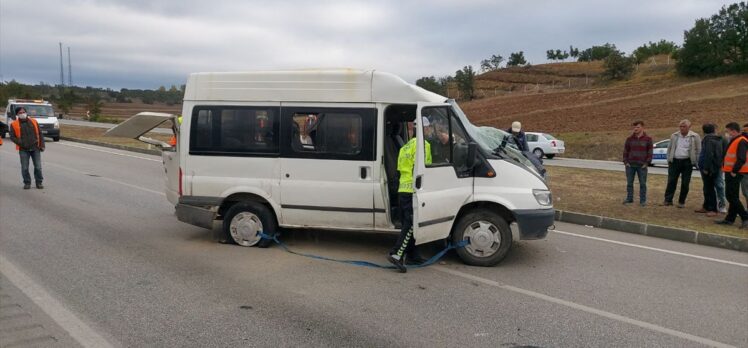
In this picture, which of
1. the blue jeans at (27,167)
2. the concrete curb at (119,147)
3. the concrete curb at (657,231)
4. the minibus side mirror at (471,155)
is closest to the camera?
the minibus side mirror at (471,155)

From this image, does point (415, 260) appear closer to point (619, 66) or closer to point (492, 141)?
point (492, 141)

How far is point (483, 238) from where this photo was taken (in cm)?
630

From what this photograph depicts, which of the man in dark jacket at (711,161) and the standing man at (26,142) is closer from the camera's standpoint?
the man in dark jacket at (711,161)

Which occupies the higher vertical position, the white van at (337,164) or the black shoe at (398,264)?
the white van at (337,164)

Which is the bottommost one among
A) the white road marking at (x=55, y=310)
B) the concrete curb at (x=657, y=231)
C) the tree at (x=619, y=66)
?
the concrete curb at (x=657, y=231)

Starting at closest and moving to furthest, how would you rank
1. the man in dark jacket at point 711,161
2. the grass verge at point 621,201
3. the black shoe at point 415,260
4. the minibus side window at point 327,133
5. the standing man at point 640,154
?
the black shoe at point 415,260
the minibus side window at point 327,133
the grass verge at point 621,201
the man in dark jacket at point 711,161
the standing man at point 640,154

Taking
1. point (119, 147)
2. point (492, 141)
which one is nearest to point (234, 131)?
point (492, 141)

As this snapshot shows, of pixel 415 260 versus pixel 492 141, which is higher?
pixel 492 141

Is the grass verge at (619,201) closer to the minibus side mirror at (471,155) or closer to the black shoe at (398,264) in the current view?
the minibus side mirror at (471,155)

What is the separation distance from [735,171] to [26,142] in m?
13.4

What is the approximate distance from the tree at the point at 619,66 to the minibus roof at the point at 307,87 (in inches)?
2876

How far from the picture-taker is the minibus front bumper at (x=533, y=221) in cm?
622

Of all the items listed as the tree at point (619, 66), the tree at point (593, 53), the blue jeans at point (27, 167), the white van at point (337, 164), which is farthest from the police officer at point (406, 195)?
the tree at point (593, 53)

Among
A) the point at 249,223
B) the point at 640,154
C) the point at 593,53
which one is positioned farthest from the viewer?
the point at 593,53
